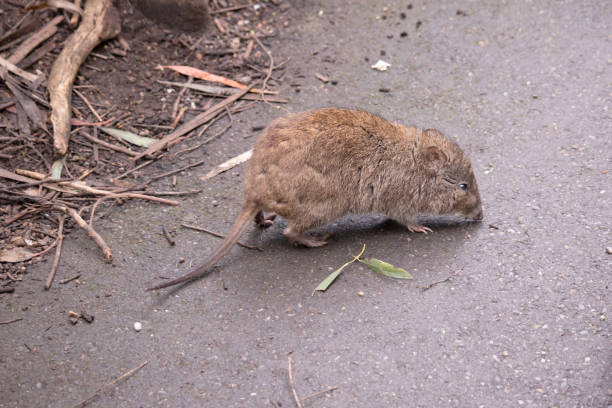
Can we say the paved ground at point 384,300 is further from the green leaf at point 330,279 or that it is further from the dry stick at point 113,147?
the dry stick at point 113,147

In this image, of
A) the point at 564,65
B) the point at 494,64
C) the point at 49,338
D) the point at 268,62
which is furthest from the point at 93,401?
the point at 564,65

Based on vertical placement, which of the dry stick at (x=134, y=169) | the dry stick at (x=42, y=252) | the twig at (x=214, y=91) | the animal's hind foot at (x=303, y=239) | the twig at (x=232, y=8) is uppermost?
the twig at (x=232, y=8)

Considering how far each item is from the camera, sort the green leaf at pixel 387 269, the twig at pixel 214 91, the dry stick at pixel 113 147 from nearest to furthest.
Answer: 1. the green leaf at pixel 387 269
2. the dry stick at pixel 113 147
3. the twig at pixel 214 91

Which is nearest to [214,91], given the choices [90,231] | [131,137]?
[131,137]

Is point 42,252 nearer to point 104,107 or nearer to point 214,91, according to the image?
point 104,107

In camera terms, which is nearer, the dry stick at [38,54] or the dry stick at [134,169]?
the dry stick at [134,169]

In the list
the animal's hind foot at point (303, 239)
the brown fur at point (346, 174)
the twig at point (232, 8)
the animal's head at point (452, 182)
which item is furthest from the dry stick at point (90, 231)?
the twig at point (232, 8)

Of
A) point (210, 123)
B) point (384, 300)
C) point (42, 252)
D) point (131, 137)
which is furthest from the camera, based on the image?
point (210, 123)

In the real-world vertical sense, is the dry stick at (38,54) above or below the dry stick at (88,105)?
above
